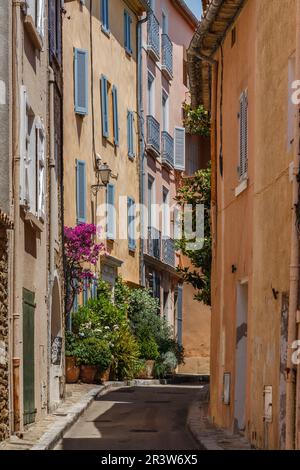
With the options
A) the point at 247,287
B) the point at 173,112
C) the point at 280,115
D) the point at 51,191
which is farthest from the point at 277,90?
the point at 173,112

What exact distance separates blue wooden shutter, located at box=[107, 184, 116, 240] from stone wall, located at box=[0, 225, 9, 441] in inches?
665

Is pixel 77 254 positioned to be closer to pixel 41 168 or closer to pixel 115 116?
pixel 115 116

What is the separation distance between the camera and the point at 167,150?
1629 inches

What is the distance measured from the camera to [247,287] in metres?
18.1

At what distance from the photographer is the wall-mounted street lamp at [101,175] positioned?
30953 mm

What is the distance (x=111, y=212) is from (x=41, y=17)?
14.1 meters

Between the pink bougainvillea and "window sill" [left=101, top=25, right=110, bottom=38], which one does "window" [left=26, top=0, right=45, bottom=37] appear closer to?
the pink bougainvillea

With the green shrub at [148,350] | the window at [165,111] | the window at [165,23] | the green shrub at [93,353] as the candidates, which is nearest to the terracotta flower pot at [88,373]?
the green shrub at [93,353]

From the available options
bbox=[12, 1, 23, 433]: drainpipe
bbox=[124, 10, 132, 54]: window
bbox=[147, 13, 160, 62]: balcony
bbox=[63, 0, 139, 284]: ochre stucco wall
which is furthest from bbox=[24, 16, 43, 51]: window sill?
bbox=[147, 13, 160, 62]: balcony

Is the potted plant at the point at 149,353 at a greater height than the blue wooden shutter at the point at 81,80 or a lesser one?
lesser

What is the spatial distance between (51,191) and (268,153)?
21.6 feet

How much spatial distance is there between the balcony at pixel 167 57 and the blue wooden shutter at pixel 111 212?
875 cm

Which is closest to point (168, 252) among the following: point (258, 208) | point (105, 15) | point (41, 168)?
point (105, 15)

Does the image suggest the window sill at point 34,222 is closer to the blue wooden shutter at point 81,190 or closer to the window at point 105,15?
the blue wooden shutter at point 81,190
